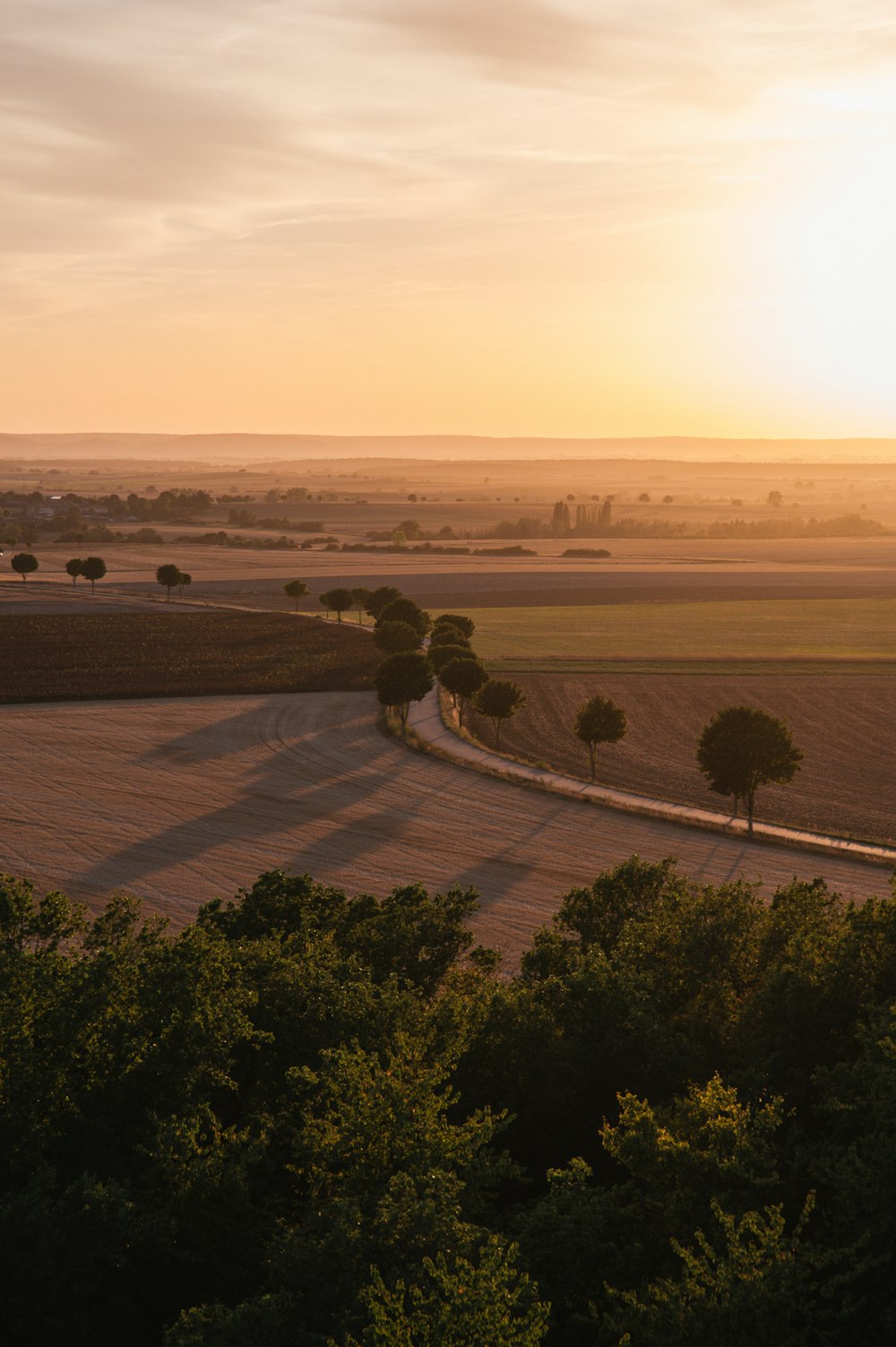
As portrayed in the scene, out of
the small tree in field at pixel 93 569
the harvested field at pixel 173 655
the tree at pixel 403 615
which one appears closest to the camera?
the harvested field at pixel 173 655

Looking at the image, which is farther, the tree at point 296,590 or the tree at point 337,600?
the tree at point 296,590

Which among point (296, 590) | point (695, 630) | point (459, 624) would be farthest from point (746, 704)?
point (296, 590)

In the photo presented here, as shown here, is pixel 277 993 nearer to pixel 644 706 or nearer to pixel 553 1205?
pixel 553 1205

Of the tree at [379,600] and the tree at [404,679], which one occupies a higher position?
the tree at [379,600]

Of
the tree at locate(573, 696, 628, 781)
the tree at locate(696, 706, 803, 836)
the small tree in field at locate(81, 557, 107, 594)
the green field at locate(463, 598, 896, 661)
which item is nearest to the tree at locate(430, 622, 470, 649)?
the green field at locate(463, 598, 896, 661)

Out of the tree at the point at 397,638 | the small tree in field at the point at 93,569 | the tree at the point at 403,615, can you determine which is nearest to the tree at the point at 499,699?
the tree at the point at 397,638

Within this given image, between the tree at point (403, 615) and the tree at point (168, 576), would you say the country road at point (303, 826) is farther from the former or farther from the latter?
the tree at point (168, 576)

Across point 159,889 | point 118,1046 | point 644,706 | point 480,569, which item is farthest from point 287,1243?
point 480,569
